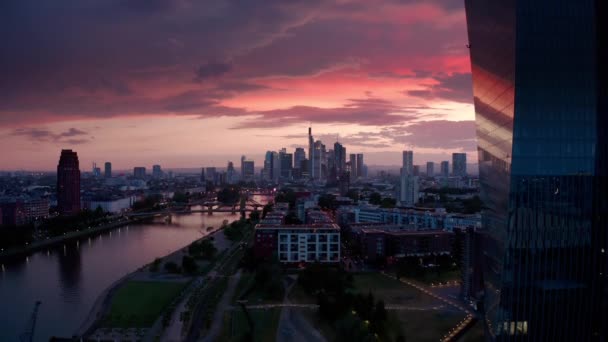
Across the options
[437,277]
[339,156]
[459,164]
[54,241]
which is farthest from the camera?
[459,164]

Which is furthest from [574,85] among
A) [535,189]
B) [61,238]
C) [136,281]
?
[61,238]

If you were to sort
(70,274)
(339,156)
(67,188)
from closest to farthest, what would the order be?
(70,274) → (67,188) → (339,156)

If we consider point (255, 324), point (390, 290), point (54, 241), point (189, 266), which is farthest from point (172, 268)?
point (54, 241)

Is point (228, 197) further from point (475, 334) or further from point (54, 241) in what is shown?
point (475, 334)

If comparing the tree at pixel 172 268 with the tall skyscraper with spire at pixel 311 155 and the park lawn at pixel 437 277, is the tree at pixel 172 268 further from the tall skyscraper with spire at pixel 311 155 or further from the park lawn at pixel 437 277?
the tall skyscraper with spire at pixel 311 155

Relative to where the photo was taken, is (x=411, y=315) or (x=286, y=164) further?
(x=286, y=164)

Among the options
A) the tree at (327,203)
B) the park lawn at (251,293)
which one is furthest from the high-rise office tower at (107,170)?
the park lawn at (251,293)
